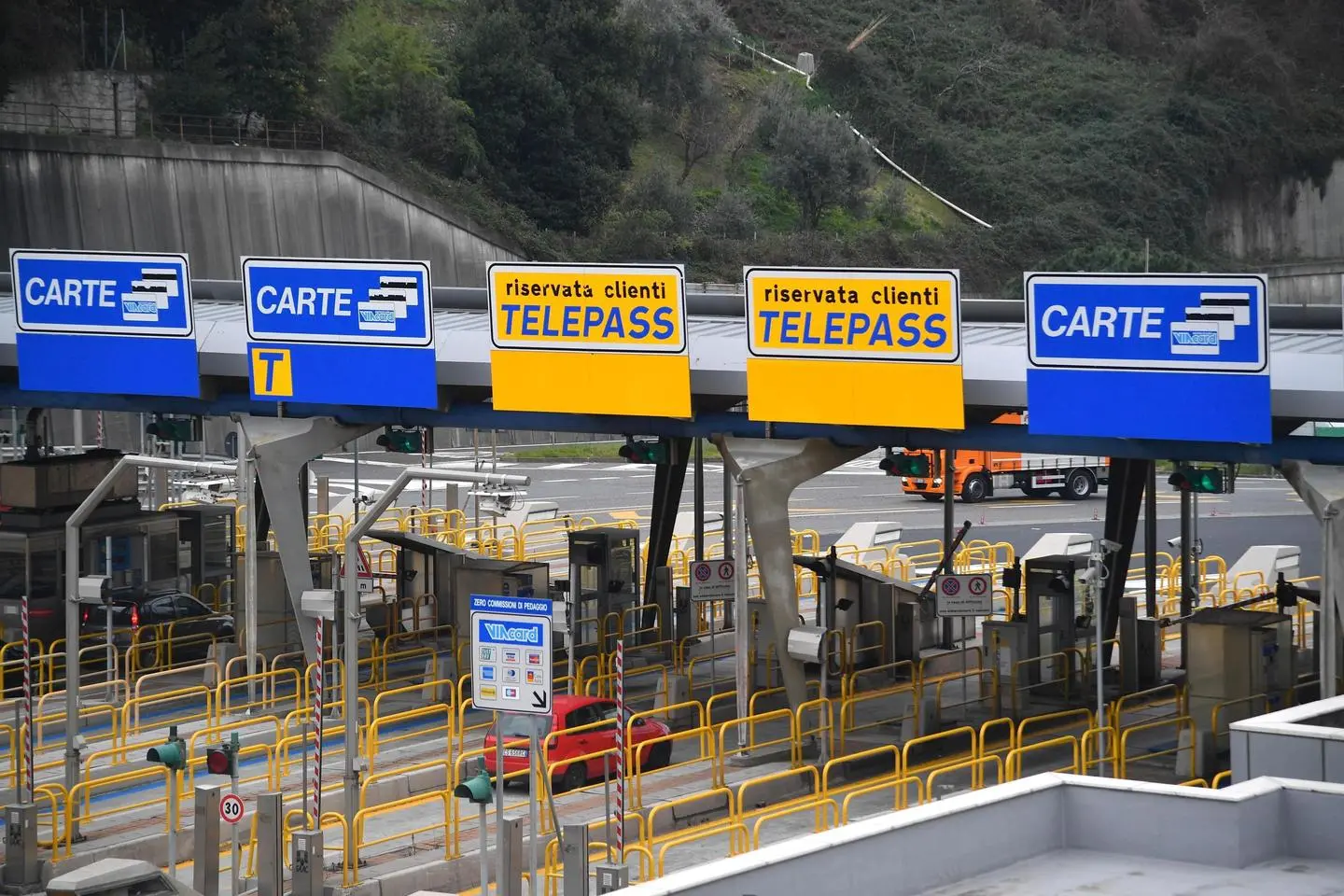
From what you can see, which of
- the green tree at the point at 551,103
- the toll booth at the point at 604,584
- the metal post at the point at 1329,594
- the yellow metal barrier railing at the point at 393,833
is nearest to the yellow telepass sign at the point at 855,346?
the metal post at the point at 1329,594

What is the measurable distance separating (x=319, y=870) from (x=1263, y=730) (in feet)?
25.9

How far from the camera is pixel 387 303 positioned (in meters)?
21.9

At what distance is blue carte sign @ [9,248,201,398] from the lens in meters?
23.1

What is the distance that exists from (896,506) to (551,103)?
994 inches

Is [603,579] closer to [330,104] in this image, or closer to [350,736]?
[350,736]

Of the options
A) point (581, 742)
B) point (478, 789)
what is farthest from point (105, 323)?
point (478, 789)

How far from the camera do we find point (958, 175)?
80.6 metres

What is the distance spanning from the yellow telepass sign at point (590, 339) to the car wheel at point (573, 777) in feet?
A: 12.7

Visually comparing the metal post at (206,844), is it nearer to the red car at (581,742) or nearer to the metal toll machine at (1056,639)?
the red car at (581,742)

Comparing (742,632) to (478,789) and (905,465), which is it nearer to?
(905,465)

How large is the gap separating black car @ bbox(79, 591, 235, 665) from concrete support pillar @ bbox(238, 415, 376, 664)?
13.0ft

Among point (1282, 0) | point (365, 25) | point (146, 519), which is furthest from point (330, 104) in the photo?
point (1282, 0)

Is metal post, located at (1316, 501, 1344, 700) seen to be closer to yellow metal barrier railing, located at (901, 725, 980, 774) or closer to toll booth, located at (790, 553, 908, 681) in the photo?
yellow metal barrier railing, located at (901, 725, 980, 774)

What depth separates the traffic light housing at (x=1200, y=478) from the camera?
20.1 metres
